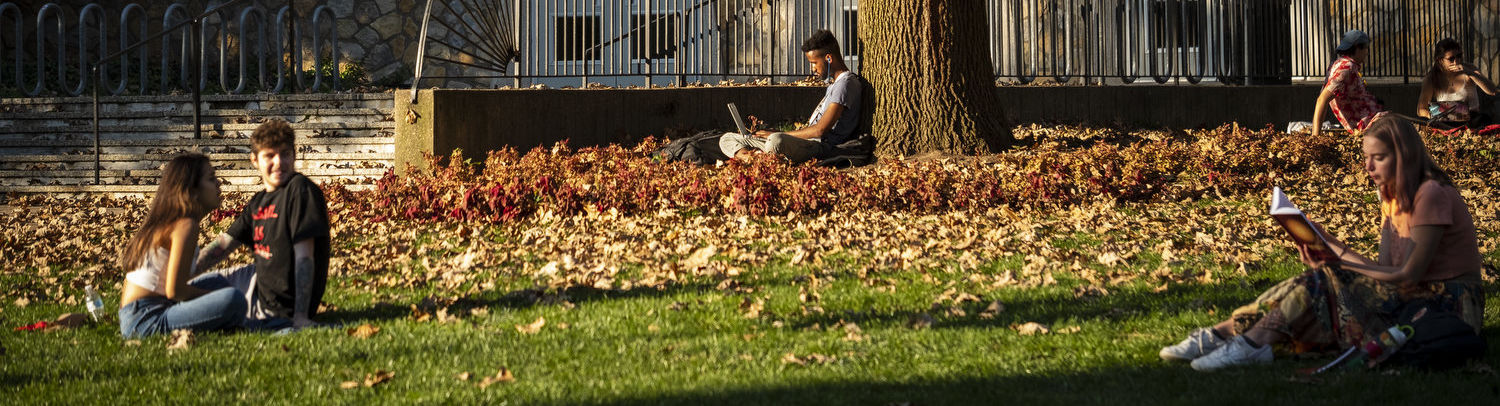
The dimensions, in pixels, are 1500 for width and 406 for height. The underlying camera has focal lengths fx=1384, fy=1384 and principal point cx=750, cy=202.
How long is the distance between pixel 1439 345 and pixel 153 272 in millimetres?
4972

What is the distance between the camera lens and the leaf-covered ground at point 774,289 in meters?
4.72

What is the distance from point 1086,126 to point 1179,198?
441cm

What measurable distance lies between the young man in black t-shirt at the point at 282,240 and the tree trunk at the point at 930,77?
652 cm

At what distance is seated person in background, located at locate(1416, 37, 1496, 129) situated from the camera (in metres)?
13.0

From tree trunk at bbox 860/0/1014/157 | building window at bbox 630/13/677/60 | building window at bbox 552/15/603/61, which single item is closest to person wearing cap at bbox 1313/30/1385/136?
tree trunk at bbox 860/0/1014/157

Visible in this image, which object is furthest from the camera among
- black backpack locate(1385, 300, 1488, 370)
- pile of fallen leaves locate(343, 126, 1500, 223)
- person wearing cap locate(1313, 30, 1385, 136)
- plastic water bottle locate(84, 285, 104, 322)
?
person wearing cap locate(1313, 30, 1385, 136)

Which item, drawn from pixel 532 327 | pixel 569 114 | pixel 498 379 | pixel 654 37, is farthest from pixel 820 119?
pixel 498 379

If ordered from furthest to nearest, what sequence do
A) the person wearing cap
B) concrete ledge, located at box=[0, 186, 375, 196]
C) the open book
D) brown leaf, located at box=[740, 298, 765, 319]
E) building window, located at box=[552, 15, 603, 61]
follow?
1. building window, located at box=[552, 15, 603, 61]
2. concrete ledge, located at box=[0, 186, 375, 196]
3. the person wearing cap
4. brown leaf, located at box=[740, 298, 765, 319]
5. the open book

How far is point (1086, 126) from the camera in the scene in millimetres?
14453

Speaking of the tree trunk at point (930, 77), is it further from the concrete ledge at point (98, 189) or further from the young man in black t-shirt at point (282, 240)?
the young man in black t-shirt at point (282, 240)

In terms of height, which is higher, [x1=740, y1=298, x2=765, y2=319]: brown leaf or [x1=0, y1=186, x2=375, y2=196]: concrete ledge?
[x1=0, y1=186, x2=375, y2=196]: concrete ledge

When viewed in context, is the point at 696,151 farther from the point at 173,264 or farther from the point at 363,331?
the point at 173,264

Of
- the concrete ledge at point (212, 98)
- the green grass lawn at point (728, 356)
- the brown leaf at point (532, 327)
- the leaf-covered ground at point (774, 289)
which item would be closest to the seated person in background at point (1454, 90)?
the leaf-covered ground at point (774, 289)

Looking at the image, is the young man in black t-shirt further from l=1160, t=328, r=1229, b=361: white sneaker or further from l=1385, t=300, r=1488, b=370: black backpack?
l=1385, t=300, r=1488, b=370: black backpack
